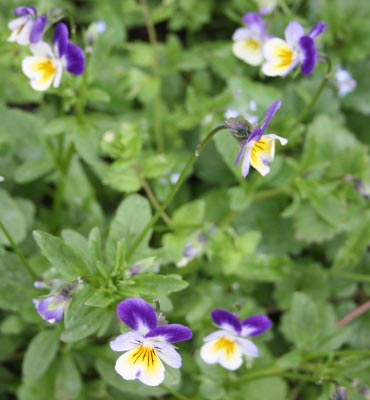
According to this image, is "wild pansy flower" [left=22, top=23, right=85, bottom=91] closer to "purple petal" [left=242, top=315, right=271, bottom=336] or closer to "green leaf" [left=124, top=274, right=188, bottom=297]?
"green leaf" [left=124, top=274, right=188, bottom=297]

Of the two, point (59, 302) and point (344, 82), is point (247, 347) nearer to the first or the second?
point (59, 302)

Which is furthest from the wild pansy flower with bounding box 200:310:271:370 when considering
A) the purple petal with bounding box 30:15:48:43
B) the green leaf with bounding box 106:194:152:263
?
the purple petal with bounding box 30:15:48:43

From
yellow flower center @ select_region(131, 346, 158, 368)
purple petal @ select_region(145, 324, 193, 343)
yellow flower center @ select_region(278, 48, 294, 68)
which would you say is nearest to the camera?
purple petal @ select_region(145, 324, 193, 343)

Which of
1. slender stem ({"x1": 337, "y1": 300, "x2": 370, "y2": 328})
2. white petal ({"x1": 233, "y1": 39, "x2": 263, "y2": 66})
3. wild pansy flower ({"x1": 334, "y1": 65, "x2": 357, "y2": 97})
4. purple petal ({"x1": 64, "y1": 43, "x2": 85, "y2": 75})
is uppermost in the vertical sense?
purple petal ({"x1": 64, "y1": 43, "x2": 85, "y2": 75})

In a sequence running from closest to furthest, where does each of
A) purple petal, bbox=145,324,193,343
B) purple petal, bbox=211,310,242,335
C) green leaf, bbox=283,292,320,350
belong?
purple petal, bbox=145,324,193,343 → purple petal, bbox=211,310,242,335 → green leaf, bbox=283,292,320,350

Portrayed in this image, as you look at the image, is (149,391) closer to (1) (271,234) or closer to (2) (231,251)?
(2) (231,251)

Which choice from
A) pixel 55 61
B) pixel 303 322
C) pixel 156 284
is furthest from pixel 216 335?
pixel 55 61
